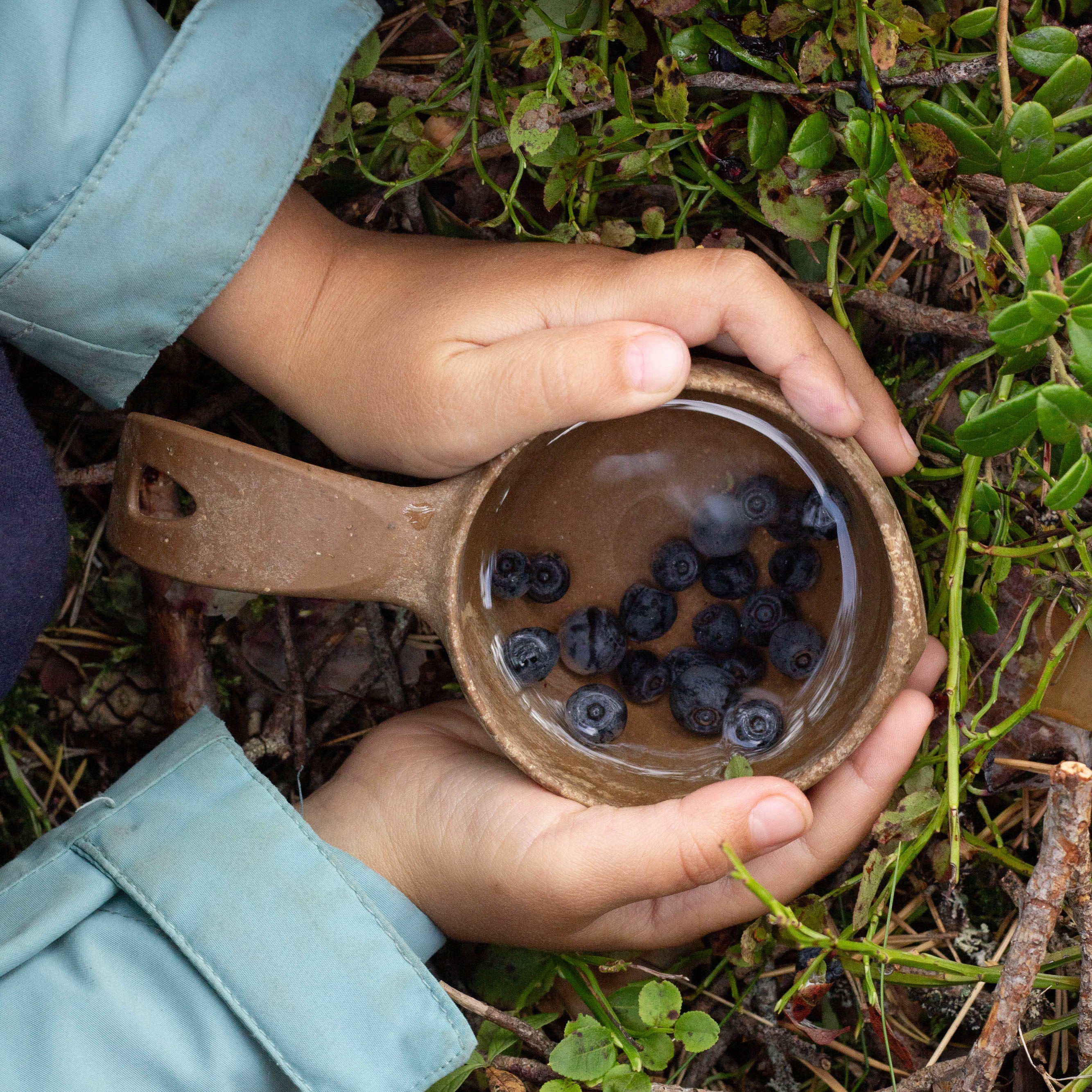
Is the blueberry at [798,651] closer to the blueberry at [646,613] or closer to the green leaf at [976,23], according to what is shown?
the blueberry at [646,613]

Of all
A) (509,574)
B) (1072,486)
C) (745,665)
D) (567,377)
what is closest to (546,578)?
(509,574)

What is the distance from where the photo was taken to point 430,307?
137cm

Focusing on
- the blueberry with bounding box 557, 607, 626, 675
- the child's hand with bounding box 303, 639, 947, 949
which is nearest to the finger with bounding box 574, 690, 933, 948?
the child's hand with bounding box 303, 639, 947, 949

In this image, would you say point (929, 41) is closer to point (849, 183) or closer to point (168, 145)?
point (849, 183)

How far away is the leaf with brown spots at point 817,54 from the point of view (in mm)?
1239

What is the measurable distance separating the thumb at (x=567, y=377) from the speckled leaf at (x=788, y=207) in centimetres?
25

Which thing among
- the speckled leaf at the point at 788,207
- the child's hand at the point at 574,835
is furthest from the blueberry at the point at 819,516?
the speckled leaf at the point at 788,207

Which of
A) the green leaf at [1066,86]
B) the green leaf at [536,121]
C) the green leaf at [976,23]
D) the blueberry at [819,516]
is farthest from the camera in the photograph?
the blueberry at [819,516]

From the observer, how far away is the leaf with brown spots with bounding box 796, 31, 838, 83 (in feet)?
4.07

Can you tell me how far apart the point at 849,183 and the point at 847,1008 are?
1.22 meters

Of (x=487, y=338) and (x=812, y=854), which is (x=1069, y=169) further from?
(x=812, y=854)

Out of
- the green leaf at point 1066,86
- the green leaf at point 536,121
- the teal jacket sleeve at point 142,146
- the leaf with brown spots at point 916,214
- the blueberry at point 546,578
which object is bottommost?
the blueberry at point 546,578

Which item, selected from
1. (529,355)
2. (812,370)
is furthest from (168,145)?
(812,370)

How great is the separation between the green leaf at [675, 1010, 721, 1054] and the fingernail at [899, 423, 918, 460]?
751 mm
